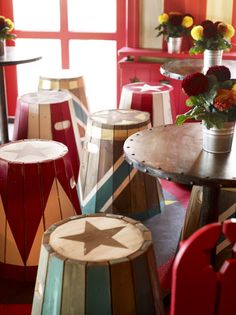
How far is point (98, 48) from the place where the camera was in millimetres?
5293

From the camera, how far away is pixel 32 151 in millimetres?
2787

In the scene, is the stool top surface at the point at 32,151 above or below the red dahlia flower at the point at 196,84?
below

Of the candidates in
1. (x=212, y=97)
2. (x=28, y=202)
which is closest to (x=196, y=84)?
(x=212, y=97)

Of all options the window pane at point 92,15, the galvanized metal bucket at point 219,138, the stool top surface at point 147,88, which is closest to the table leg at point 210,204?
the galvanized metal bucket at point 219,138

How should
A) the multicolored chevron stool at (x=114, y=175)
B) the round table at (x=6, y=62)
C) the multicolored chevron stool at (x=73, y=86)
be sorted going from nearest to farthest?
1. the multicolored chevron stool at (x=114, y=175)
2. the round table at (x=6, y=62)
3. the multicolored chevron stool at (x=73, y=86)

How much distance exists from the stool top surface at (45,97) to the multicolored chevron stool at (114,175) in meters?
0.36

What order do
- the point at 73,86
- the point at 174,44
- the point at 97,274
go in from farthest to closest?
the point at 174,44 → the point at 73,86 → the point at 97,274

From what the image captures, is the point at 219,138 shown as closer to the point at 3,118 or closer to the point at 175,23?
the point at 175,23

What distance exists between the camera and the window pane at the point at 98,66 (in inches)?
208

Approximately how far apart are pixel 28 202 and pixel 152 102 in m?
1.49

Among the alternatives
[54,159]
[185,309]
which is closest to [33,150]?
[54,159]

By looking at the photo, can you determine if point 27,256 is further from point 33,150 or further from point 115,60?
point 115,60

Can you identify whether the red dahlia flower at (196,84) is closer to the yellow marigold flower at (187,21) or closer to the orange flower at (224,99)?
the orange flower at (224,99)

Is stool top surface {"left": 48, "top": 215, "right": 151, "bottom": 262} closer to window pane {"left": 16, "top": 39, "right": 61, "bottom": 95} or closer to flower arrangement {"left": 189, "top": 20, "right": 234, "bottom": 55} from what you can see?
flower arrangement {"left": 189, "top": 20, "right": 234, "bottom": 55}
